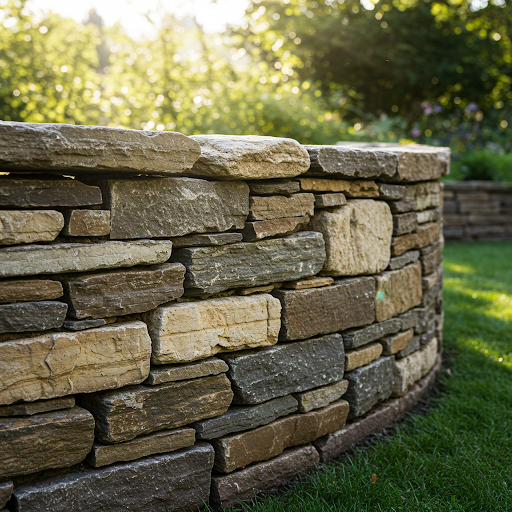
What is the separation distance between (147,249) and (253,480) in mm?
1034

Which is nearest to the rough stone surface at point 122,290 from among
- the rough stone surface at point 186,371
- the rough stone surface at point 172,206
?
the rough stone surface at point 172,206

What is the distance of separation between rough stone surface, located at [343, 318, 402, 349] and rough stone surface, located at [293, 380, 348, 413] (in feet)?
0.62

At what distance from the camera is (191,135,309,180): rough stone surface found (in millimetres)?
1861

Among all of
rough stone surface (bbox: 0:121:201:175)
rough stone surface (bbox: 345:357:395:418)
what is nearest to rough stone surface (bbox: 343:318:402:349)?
rough stone surface (bbox: 345:357:395:418)

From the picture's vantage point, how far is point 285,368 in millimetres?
2158

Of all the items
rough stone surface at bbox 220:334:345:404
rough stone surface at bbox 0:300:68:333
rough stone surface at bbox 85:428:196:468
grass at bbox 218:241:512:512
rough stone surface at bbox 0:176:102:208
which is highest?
rough stone surface at bbox 0:176:102:208

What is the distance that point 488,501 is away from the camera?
2.04 metres

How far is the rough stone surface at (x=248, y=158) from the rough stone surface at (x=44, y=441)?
0.94 m

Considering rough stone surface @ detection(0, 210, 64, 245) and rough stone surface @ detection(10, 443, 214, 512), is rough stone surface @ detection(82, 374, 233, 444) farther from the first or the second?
rough stone surface @ detection(0, 210, 64, 245)

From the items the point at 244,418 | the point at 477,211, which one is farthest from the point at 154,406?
the point at 477,211

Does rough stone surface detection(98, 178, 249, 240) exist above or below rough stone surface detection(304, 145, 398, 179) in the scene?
below

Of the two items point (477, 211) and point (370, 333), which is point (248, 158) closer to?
point (370, 333)

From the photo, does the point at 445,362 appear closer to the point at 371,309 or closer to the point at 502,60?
the point at 371,309

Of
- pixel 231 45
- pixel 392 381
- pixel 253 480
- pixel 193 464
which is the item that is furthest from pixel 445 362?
pixel 231 45
